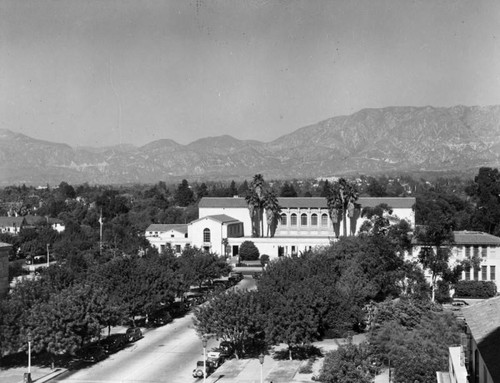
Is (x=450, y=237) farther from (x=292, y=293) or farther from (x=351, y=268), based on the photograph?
(x=292, y=293)

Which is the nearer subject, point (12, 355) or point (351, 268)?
point (12, 355)

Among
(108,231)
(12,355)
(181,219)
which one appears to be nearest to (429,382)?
(12,355)

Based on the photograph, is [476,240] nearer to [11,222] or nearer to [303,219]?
[303,219]

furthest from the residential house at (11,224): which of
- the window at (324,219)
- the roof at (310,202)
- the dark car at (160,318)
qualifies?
the dark car at (160,318)

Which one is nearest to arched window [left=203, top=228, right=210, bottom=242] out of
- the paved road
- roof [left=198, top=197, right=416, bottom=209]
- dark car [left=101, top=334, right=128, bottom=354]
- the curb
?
roof [left=198, top=197, right=416, bottom=209]

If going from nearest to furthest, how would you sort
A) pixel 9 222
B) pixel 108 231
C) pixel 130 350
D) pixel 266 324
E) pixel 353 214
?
pixel 266 324
pixel 130 350
pixel 353 214
pixel 108 231
pixel 9 222

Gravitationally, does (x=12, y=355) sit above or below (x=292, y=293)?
below

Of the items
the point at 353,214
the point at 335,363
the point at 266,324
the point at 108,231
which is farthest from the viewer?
the point at 108,231

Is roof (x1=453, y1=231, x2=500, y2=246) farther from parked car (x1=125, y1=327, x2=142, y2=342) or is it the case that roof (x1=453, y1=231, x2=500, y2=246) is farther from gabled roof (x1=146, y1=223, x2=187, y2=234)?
gabled roof (x1=146, y1=223, x2=187, y2=234)
